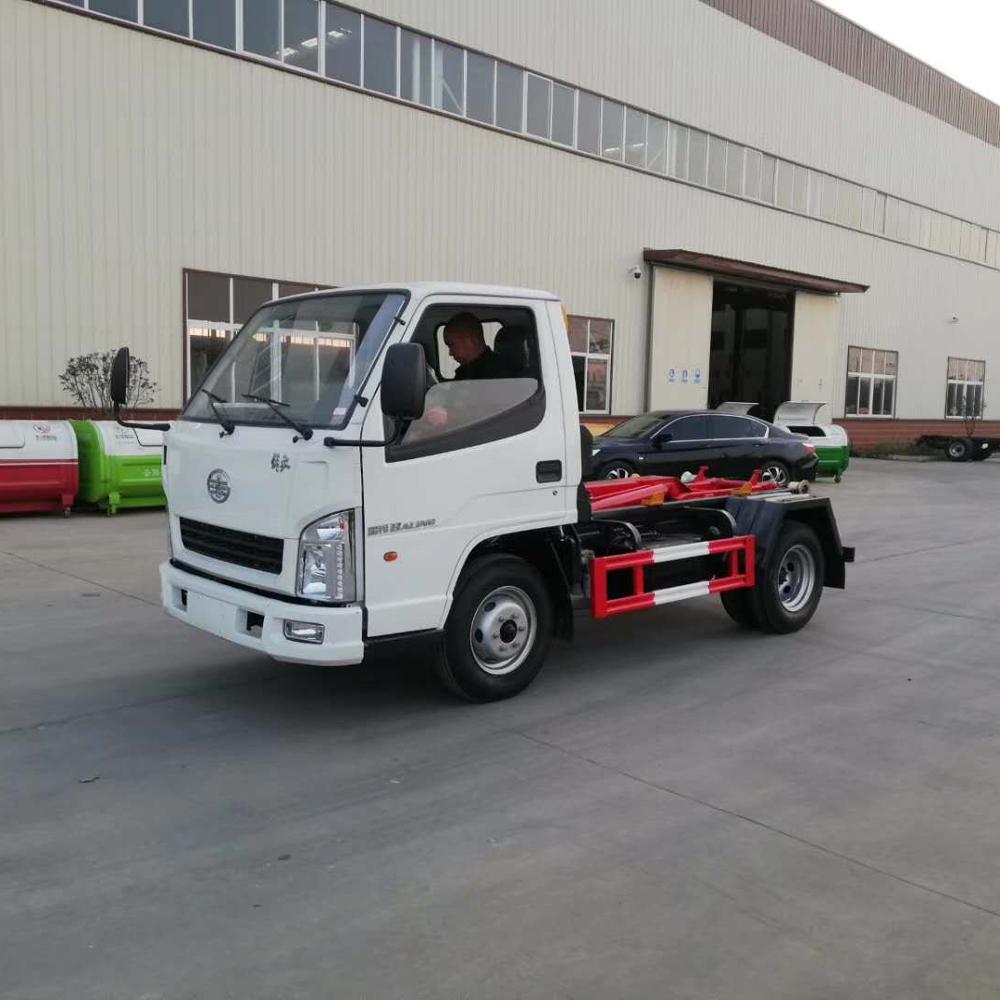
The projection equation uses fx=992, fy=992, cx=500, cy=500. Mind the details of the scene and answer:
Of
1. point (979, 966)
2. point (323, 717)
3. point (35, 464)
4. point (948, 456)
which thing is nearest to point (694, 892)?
point (979, 966)

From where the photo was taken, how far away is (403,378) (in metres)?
4.43

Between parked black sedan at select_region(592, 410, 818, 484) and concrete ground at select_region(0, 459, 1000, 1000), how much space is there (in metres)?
9.14

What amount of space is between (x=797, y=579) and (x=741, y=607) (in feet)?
1.89

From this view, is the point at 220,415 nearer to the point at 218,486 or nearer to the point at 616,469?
the point at 218,486

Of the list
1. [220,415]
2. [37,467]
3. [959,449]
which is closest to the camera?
[220,415]

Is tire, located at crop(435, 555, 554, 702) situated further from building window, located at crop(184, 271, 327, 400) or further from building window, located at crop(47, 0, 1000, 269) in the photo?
building window, located at crop(47, 0, 1000, 269)

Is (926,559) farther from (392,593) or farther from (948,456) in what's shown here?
(948,456)

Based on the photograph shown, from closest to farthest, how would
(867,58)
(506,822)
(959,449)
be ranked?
(506,822), (867,58), (959,449)

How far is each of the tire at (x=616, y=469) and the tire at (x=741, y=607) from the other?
8664mm

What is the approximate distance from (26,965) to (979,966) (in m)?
2.94

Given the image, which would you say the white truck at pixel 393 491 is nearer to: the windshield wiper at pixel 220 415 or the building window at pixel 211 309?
the windshield wiper at pixel 220 415

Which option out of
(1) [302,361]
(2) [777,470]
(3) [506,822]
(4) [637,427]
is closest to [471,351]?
(1) [302,361]

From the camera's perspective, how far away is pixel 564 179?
75.2 ft

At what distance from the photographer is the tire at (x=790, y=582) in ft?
23.6
